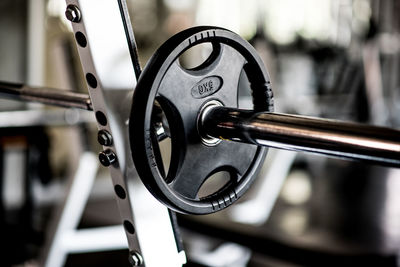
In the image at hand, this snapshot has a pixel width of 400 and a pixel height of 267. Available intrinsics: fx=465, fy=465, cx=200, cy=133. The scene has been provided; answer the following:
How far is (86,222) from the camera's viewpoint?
2.62 meters

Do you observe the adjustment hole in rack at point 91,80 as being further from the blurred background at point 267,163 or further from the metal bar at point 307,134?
the metal bar at point 307,134

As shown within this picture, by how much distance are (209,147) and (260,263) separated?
1.71m

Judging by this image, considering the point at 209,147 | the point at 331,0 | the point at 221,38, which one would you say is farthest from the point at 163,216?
the point at 331,0

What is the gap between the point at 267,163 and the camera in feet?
14.4

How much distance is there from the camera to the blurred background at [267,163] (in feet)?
6.17

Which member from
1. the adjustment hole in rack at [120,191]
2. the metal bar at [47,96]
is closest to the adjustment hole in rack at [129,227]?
the adjustment hole in rack at [120,191]

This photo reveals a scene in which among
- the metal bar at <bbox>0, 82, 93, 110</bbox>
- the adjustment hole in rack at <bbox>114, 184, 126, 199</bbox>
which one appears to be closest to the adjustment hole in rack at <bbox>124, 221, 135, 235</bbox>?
the adjustment hole in rack at <bbox>114, 184, 126, 199</bbox>

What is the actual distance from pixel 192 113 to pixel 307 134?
0.14m

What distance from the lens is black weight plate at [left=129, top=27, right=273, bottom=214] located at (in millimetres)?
443

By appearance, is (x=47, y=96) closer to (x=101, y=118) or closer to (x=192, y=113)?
(x=101, y=118)

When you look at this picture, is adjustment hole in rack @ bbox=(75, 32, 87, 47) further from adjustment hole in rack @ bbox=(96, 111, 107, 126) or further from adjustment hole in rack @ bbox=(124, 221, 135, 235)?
adjustment hole in rack @ bbox=(124, 221, 135, 235)

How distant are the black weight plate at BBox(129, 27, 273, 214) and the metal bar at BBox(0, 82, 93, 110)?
0.40 ft

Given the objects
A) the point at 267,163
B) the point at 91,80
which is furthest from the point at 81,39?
the point at 267,163

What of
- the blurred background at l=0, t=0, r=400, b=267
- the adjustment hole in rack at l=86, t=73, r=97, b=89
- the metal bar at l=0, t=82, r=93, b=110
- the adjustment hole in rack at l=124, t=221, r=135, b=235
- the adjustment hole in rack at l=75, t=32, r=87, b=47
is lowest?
the blurred background at l=0, t=0, r=400, b=267
